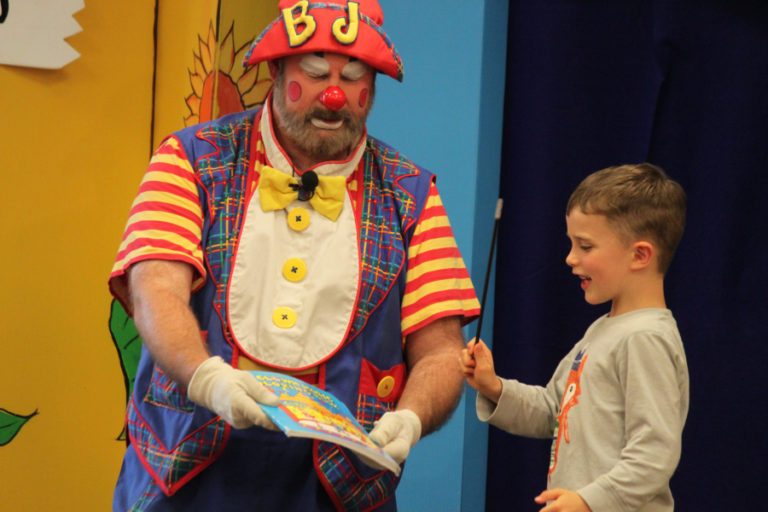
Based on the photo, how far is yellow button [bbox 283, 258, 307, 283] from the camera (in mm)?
1671

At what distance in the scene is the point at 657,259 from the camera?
5.52ft

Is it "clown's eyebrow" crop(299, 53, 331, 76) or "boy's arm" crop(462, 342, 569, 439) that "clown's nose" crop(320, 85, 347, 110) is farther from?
"boy's arm" crop(462, 342, 569, 439)

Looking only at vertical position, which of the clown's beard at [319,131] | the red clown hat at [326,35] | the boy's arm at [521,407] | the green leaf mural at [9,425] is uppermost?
the red clown hat at [326,35]

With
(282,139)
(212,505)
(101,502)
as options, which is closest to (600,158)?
(282,139)

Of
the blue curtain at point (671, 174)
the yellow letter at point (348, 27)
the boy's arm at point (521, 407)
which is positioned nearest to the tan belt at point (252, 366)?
the boy's arm at point (521, 407)

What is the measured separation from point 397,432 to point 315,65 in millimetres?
700

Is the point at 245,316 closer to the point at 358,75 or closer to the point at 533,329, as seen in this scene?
the point at 358,75

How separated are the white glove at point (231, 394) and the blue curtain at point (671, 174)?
1405mm

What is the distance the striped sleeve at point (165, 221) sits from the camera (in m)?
1.61

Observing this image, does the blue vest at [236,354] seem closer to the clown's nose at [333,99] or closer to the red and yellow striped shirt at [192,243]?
the red and yellow striped shirt at [192,243]

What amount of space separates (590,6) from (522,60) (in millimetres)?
238

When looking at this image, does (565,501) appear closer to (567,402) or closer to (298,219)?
(567,402)

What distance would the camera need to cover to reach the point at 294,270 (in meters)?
1.67

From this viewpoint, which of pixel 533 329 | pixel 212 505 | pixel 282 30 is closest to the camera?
pixel 212 505
